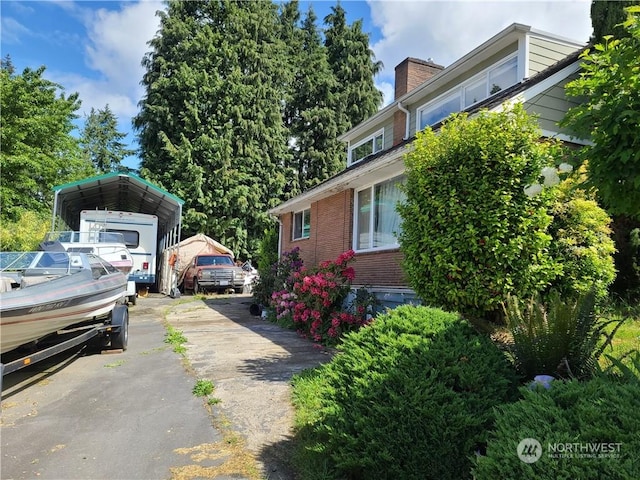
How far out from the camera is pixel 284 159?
3262cm

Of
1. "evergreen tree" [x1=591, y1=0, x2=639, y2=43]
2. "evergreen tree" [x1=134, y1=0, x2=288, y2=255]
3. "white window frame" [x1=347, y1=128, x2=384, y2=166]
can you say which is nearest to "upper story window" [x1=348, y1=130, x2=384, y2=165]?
"white window frame" [x1=347, y1=128, x2=384, y2=166]

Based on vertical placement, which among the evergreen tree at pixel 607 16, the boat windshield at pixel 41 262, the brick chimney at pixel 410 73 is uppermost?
the brick chimney at pixel 410 73

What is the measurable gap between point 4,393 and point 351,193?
8.51m

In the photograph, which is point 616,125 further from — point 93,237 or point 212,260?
point 212,260

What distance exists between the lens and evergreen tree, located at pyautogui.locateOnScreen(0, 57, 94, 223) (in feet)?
73.0

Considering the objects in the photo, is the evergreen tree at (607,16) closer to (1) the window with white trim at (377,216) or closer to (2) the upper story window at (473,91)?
(2) the upper story window at (473,91)

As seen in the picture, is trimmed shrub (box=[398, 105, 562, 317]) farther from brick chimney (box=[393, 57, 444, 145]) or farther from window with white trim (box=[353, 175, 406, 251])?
brick chimney (box=[393, 57, 444, 145])

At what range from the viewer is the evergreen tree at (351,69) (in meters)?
34.7

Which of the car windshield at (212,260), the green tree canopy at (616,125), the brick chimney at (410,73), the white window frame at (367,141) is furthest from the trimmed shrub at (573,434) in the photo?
the car windshield at (212,260)

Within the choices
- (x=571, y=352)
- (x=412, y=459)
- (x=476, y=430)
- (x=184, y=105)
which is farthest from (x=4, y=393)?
(x=184, y=105)

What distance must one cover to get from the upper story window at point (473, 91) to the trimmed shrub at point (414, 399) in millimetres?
7548

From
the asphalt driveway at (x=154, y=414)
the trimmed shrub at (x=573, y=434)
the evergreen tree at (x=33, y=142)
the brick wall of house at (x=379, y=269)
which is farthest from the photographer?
the evergreen tree at (x=33, y=142)

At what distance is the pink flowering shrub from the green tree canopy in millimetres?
5582

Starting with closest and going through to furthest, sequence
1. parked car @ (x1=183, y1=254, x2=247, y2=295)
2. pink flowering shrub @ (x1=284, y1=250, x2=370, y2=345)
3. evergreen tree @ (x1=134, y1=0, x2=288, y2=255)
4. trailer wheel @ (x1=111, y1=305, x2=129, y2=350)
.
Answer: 1. trailer wheel @ (x1=111, y1=305, x2=129, y2=350)
2. pink flowering shrub @ (x1=284, y1=250, x2=370, y2=345)
3. parked car @ (x1=183, y1=254, x2=247, y2=295)
4. evergreen tree @ (x1=134, y1=0, x2=288, y2=255)
